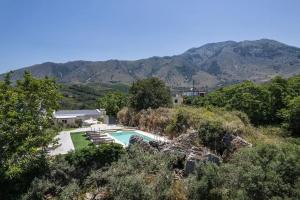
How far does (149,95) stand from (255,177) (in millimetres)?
23640

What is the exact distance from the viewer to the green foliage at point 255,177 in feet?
35.0

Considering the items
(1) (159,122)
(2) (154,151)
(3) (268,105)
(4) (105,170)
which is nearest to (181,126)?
(1) (159,122)

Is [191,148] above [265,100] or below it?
above

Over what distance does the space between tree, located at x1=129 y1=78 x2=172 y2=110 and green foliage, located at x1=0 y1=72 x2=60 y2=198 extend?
17.0m

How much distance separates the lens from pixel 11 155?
1462cm

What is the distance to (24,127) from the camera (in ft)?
48.8

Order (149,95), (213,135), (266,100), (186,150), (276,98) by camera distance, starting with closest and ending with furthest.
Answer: (186,150), (213,135), (149,95), (266,100), (276,98)

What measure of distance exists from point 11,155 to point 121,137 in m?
14.0

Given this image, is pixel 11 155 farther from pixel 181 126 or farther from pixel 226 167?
pixel 181 126

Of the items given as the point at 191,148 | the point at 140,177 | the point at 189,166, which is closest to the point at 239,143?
the point at 191,148

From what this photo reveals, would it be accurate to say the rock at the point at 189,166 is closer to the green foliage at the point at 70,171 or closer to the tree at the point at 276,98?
the green foliage at the point at 70,171

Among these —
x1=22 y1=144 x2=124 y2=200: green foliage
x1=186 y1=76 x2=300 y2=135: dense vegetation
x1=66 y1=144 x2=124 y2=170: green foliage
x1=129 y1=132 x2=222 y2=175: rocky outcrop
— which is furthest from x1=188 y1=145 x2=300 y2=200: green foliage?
x1=186 y1=76 x2=300 y2=135: dense vegetation

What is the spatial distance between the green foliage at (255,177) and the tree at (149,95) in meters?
21.0

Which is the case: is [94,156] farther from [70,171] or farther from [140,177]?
[140,177]
